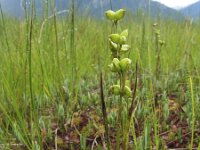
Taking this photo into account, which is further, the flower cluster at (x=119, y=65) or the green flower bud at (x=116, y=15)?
the green flower bud at (x=116, y=15)

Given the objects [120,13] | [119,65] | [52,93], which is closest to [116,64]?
[119,65]

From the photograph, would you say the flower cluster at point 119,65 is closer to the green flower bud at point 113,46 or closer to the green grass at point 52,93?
the green flower bud at point 113,46

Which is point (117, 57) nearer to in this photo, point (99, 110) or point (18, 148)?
point (18, 148)

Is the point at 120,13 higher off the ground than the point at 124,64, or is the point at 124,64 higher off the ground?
the point at 120,13

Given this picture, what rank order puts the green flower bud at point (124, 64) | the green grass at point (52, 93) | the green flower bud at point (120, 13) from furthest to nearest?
the green grass at point (52, 93)
the green flower bud at point (120, 13)
the green flower bud at point (124, 64)

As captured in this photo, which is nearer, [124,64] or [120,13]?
[124,64]

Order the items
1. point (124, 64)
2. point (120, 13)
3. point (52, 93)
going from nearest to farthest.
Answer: point (124, 64) → point (120, 13) → point (52, 93)

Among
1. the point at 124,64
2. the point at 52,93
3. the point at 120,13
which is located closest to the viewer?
the point at 124,64

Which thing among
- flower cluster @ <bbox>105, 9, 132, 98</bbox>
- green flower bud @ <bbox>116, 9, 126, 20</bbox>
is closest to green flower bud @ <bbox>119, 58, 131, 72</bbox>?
flower cluster @ <bbox>105, 9, 132, 98</bbox>

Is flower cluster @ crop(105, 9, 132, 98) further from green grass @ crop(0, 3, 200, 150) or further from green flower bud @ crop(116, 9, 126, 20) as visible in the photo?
green grass @ crop(0, 3, 200, 150)

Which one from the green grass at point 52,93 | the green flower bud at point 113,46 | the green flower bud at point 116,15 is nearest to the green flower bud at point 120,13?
the green flower bud at point 116,15

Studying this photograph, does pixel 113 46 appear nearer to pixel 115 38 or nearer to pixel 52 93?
pixel 115 38

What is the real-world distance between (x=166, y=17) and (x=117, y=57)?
508cm

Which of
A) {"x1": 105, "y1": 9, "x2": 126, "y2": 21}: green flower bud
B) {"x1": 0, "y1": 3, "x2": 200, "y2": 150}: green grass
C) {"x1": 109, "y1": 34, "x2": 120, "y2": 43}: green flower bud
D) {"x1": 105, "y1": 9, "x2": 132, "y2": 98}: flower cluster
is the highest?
{"x1": 105, "y1": 9, "x2": 126, "y2": 21}: green flower bud
